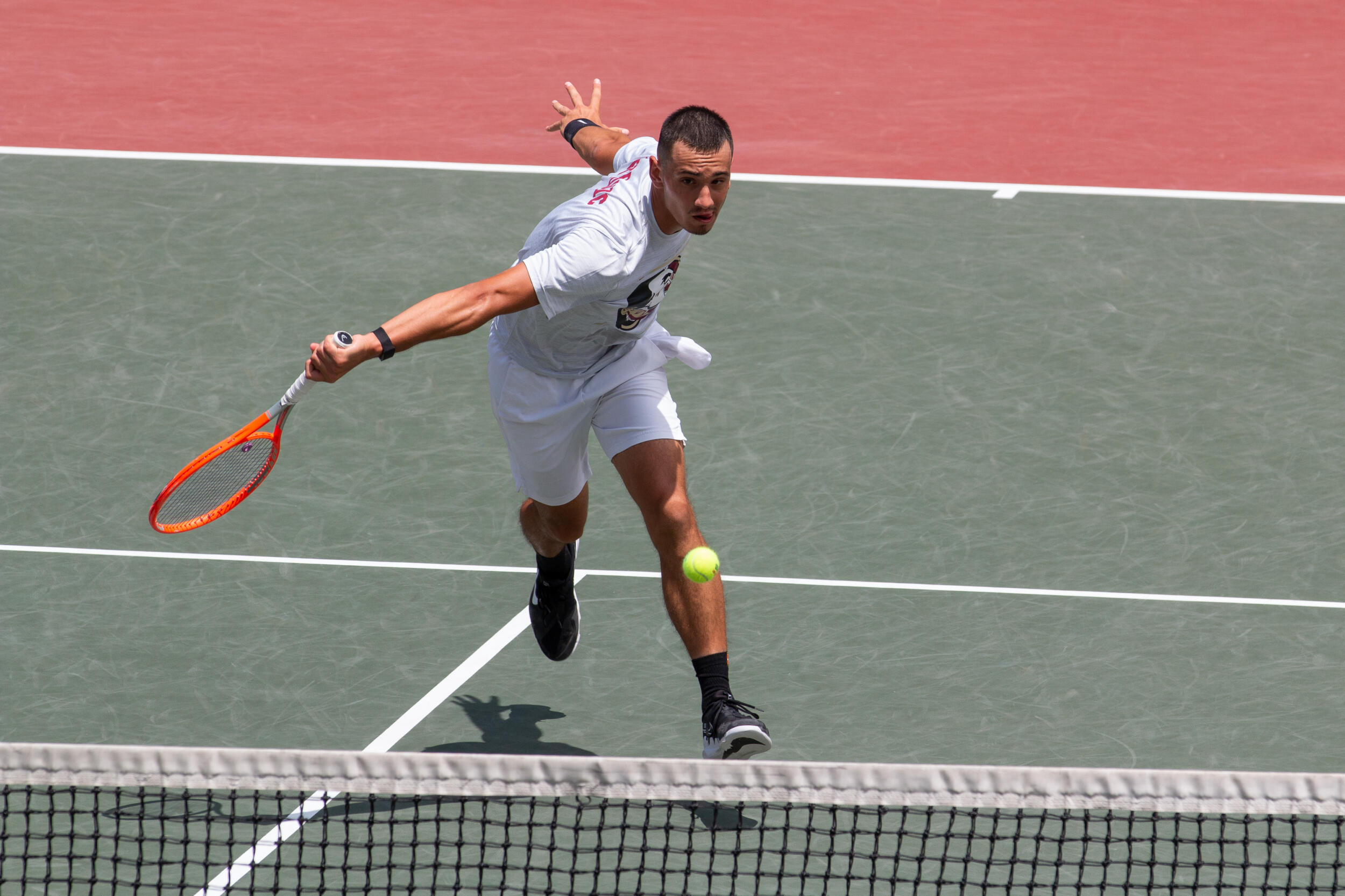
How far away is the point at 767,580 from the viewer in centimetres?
855

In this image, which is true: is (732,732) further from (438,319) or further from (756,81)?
(756,81)

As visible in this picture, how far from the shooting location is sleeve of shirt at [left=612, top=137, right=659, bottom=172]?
7.09 metres

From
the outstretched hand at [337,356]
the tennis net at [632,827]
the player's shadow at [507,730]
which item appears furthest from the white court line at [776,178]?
the outstretched hand at [337,356]

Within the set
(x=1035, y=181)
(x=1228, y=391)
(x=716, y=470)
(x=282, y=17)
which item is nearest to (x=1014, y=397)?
(x=1228, y=391)

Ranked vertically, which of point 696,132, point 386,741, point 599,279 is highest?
point 696,132

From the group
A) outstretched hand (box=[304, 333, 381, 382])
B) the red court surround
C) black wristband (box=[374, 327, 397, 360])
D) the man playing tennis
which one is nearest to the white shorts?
the man playing tennis

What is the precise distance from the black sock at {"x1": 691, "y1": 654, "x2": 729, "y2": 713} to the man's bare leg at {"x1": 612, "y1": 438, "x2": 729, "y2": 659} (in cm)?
3

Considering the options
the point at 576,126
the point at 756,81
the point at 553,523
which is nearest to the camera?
the point at 553,523

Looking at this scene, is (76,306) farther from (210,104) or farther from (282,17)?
(282,17)

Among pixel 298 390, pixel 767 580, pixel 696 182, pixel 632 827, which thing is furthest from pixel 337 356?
pixel 767 580

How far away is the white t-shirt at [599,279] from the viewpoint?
6359 millimetres

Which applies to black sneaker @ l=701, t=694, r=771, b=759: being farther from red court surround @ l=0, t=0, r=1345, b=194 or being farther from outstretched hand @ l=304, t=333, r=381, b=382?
red court surround @ l=0, t=0, r=1345, b=194

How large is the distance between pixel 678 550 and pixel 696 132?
4.49ft

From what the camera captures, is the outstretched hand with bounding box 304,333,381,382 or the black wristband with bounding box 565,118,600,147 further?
the black wristband with bounding box 565,118,600,147
